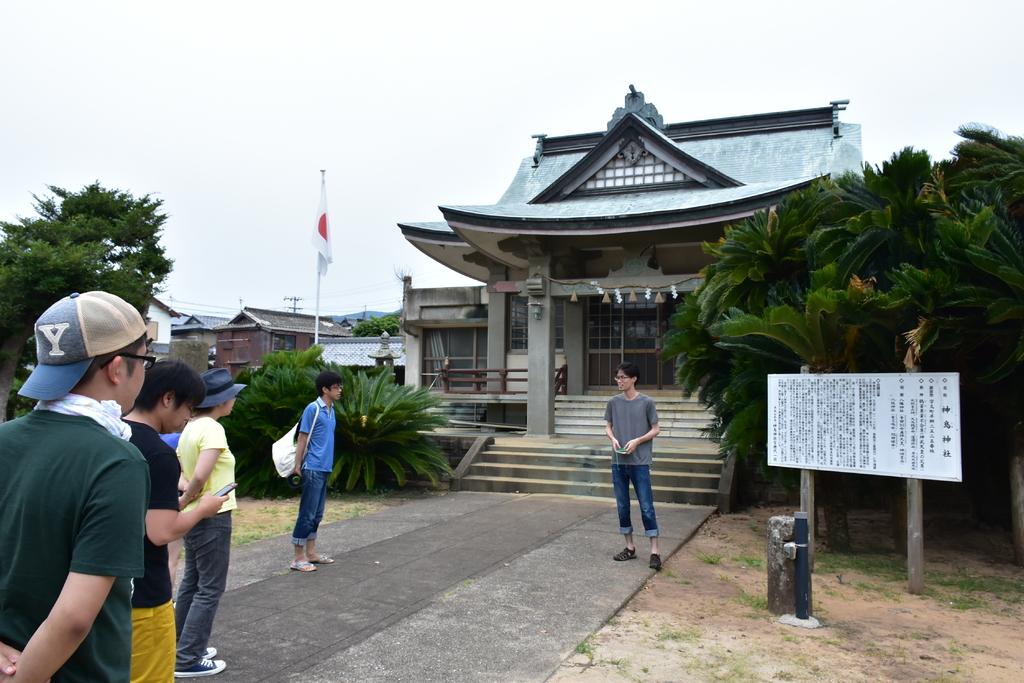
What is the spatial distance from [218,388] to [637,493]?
12.7 feet

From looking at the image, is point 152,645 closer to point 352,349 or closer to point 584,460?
point 584,460

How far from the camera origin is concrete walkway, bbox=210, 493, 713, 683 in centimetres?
428

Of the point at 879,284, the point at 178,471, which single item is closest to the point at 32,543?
the point at 178,471

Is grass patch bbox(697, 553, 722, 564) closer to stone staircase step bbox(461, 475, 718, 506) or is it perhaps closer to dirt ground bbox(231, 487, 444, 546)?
stone staircase step bbox(461, 475, 718, 506)

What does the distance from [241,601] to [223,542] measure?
1.68m

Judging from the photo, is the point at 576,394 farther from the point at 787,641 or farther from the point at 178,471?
the point at 178,471

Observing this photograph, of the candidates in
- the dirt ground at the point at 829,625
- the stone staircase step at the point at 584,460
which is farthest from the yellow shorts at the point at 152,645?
the stone staircase step at the point at 584,460

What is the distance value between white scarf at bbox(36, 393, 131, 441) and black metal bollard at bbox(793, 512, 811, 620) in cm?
482

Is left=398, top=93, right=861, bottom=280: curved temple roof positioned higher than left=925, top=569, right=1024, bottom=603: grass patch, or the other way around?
left=398, top=93, right=861, bottom=280: curved temple roof

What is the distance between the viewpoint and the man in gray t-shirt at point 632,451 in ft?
21.5

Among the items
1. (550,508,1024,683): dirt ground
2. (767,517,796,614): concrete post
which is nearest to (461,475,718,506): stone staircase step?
(550,508,1024,683): dirt ground

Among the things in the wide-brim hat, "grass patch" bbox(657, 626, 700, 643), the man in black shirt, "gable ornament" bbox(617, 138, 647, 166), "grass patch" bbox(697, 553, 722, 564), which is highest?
"gable ornament" bbox(617, 138, 647, 166)

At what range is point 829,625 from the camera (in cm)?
518

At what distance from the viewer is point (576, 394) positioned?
16.8 m
